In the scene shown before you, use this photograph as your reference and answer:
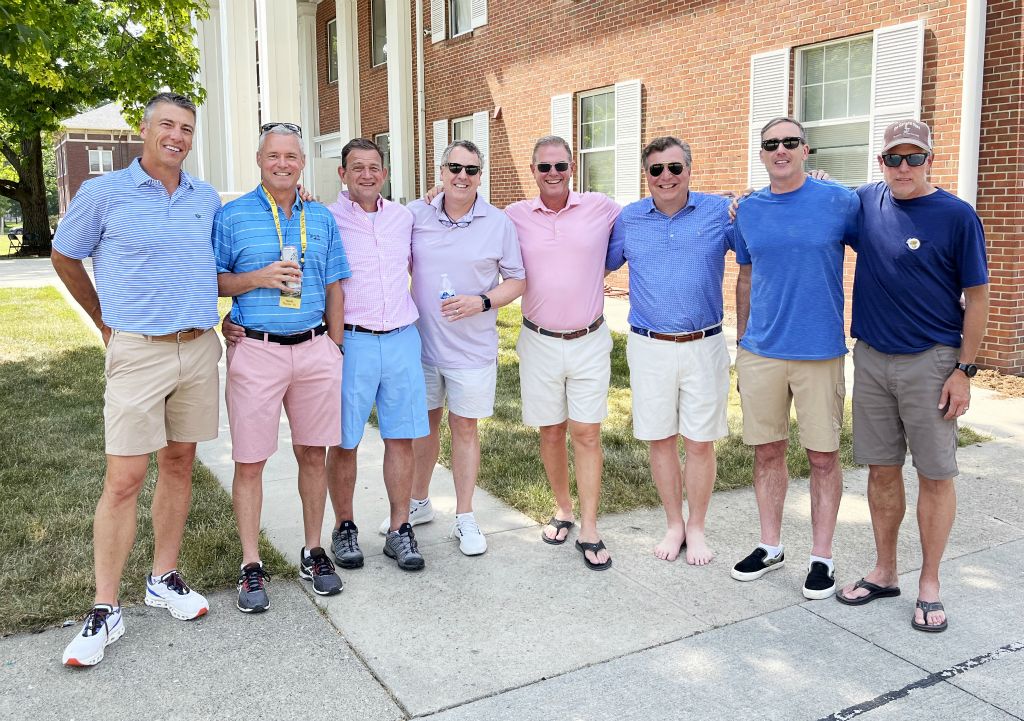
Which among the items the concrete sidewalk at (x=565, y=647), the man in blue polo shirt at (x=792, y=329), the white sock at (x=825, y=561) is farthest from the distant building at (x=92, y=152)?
the white sock at (x=825, y=561)

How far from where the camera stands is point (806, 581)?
4.09 meters

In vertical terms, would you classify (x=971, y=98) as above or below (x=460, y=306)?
above

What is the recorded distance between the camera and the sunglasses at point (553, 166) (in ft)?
14.3

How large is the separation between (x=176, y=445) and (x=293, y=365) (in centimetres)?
58

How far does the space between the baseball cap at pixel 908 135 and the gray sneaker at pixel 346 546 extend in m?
2.91

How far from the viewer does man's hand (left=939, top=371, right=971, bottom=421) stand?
3611 millimetres

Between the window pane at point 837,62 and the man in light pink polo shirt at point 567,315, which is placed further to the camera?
the window pane at point 837,62

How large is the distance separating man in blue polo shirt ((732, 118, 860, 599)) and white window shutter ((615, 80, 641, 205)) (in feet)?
28.0

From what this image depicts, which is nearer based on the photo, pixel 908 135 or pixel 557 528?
pixel 908 135

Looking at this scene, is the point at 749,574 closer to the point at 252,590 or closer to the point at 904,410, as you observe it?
the point at 904,410

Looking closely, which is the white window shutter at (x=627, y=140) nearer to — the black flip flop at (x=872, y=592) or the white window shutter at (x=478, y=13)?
the white window shutter at (x=478, y=13)

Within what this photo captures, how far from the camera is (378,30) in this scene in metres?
19.9

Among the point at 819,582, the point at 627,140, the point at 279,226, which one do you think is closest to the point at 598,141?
the point at 627,140

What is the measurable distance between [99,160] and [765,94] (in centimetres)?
6390
